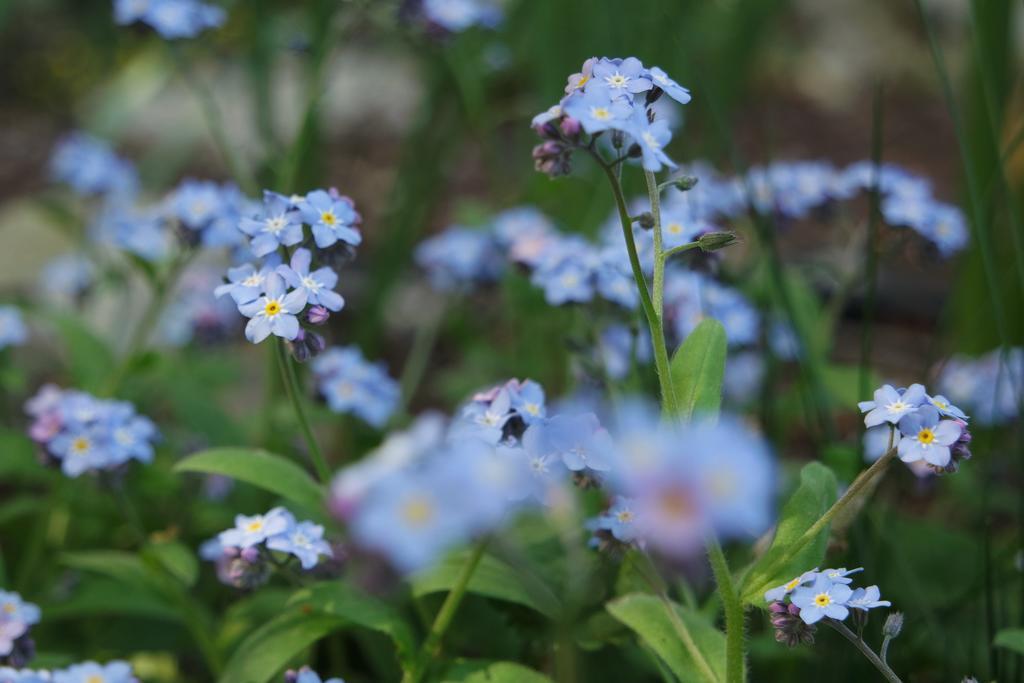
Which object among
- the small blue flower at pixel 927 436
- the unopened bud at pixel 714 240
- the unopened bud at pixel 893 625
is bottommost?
the unopened bud at pixel 893 625

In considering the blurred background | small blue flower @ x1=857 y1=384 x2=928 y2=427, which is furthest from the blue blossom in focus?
small blue flower @ x1=857 y1=384 x2=928 y2=427

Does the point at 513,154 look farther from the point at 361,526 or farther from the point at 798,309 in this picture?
the point at 361,526

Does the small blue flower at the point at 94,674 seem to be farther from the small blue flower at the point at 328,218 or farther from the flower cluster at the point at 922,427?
the flower cluster at the point at 922,427

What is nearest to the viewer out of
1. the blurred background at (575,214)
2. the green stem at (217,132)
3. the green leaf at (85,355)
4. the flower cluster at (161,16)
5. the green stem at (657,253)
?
the green stem at (657,253)

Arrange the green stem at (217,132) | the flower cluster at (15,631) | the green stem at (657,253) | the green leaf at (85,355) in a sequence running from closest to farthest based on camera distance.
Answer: the green stem at (657,253)
the flower cluster at (15,631)
the green leaf at (85,355)
the green stem at (217,132)

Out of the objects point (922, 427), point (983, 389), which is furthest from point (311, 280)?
point (983, 389)

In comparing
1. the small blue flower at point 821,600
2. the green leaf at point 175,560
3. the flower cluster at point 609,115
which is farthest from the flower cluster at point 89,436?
the small blue flower at point 821,600

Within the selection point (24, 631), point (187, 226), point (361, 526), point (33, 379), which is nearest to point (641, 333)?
point (187, 226)

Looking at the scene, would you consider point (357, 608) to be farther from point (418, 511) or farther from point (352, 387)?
point (418, 511)
